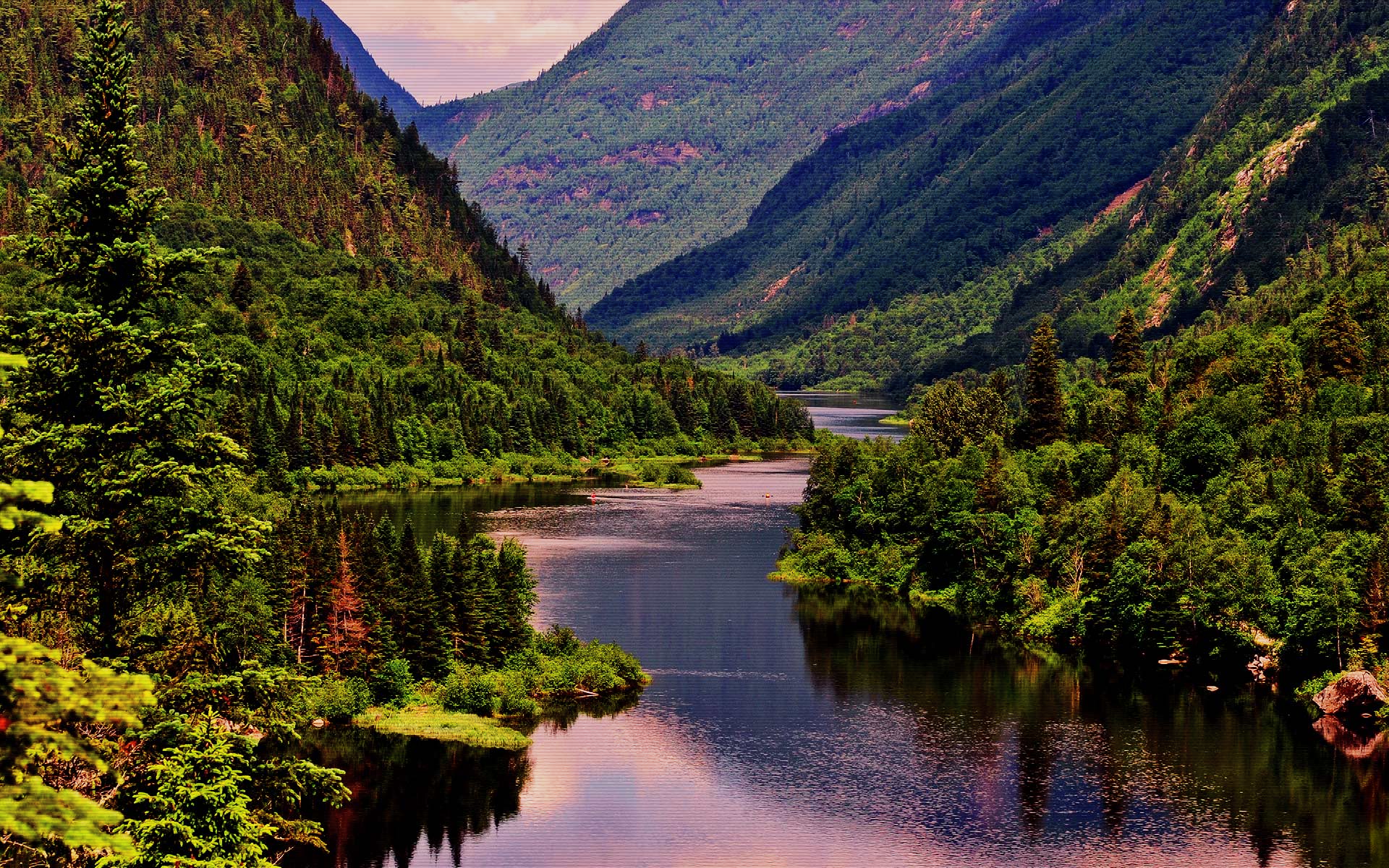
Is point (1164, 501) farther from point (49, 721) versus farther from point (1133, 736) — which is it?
point (49, 721)

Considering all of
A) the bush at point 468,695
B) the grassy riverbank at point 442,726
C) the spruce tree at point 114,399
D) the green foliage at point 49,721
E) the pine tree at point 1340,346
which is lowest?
the grassy riverbank at point 442,726

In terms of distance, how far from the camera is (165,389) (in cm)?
3722

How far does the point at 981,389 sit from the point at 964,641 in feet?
206

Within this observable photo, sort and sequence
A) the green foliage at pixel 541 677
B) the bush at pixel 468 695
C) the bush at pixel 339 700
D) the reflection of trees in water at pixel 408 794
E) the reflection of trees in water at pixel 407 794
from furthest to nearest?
the green foliage at pixel 541 677
the bush at pixel 468 695
the bush at pixel 339 700
the reflection of trees in water at pixel 407 794
the reflection of trees in water at pixel 408 794

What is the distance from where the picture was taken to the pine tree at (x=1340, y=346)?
148 m

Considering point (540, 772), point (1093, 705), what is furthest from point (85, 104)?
point (1093, 705)

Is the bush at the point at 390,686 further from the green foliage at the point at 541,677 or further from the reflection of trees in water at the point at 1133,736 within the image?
the reflection of trees in water at the point at 1133,736

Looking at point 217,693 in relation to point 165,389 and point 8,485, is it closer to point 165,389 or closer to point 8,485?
point 165,389

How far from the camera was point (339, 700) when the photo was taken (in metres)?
94.6

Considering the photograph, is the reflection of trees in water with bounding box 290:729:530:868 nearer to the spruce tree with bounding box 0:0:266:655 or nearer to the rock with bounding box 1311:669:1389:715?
the spruce tree with bounding box 0:0:266:655

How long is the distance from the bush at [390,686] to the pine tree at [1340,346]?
99.2 metres

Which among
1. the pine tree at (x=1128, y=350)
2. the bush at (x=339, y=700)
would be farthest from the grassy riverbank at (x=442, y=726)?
the pine tree at (x=1128, y=350)

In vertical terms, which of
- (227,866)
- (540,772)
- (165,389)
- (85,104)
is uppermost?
(85,104)

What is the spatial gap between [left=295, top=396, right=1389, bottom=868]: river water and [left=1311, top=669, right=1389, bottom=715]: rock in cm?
302
